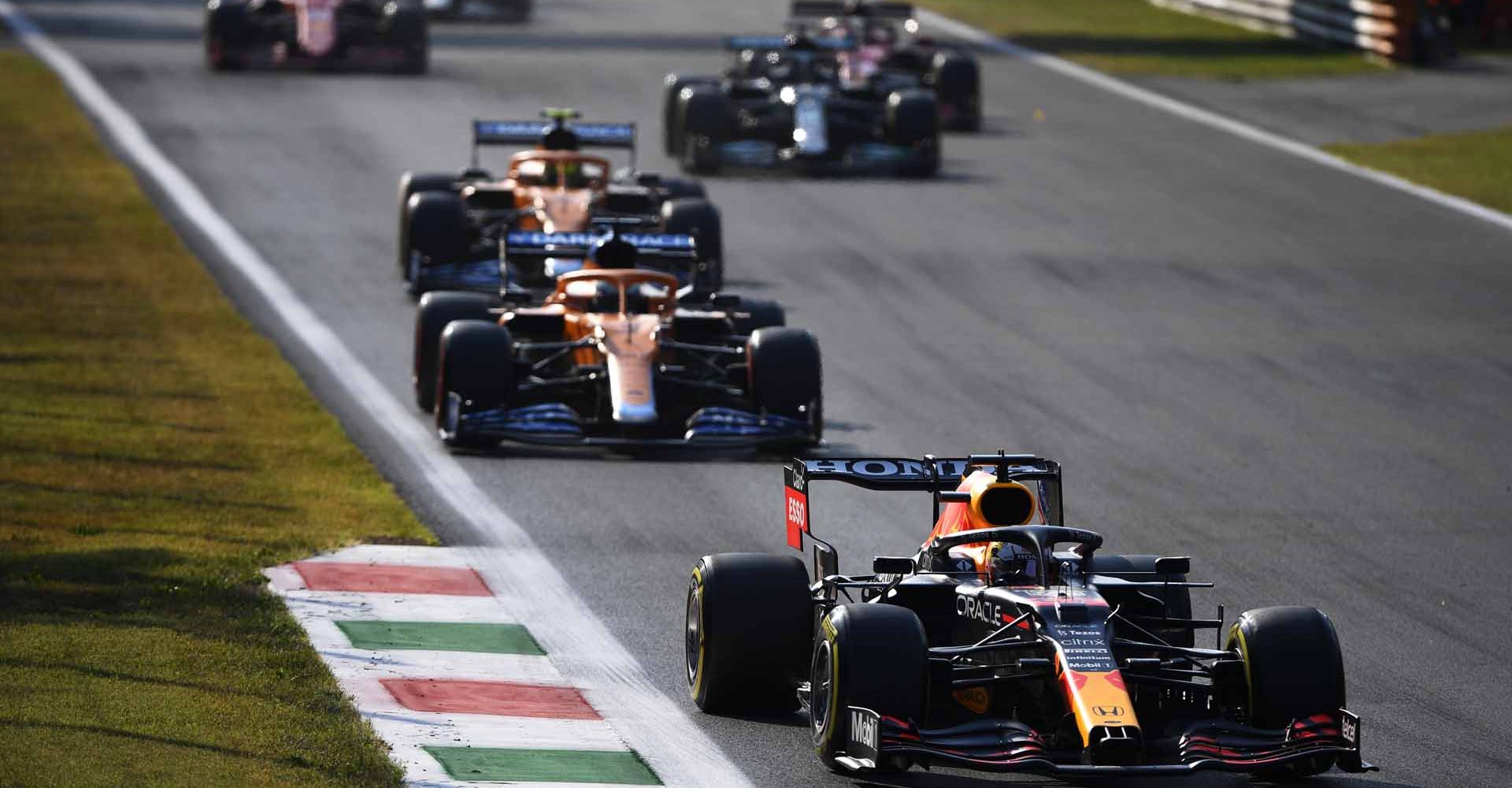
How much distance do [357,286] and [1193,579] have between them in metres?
13.3

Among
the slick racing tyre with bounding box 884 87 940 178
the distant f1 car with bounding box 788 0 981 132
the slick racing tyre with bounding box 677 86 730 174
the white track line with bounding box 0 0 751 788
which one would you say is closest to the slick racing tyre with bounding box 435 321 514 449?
the white track line with bounding box 0 0 751 788

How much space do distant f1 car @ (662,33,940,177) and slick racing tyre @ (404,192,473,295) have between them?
30.1 ft

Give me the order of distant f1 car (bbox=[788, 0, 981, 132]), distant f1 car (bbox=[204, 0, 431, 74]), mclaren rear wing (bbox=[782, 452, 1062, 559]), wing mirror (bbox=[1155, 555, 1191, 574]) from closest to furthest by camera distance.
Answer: wing mirror (bbox=[1155, 555, 1191, 574])
mclaren rear wing (bbox=[782, 452, 1062, 559])
distant f1 car (bbox=[788, 0, 981, 132])
distant f1 car (bbox=[204, 0, 431, 74])

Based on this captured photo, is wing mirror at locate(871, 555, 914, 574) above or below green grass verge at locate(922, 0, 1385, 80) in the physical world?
above

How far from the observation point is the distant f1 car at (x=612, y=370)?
1812cm

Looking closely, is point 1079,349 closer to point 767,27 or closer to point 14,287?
point 14,287

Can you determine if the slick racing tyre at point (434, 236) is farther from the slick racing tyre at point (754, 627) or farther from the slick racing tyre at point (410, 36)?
the slick racing tyre at point (410, 36)

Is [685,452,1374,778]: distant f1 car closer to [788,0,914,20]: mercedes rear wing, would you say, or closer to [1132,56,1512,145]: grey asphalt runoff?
[788,0,914,20]: mercedes rear wing

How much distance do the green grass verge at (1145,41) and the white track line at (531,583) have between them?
21.5 meters

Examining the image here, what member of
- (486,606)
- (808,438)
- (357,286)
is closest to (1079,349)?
(808,438)

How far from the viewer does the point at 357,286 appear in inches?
1014

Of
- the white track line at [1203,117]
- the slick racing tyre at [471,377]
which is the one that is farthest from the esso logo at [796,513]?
the white track line at [1203,117]

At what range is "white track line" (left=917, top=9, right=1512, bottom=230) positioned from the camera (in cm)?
3272

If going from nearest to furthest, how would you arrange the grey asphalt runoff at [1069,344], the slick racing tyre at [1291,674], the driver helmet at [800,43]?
the slick racing tyre at [1291,674] → the grey asphalt runoff at [1069,344] → the driver helmet at [800,43]
